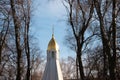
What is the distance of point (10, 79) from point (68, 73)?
107ft

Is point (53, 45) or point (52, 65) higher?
point (53, 45)

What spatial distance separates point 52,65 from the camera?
24.3 meters

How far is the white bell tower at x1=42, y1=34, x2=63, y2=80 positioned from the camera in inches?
934

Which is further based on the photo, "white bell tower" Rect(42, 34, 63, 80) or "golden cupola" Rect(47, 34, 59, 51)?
"golden cupola" Rect(47, 34, 59, 51)

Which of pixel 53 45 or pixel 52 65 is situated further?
pixel 53 45

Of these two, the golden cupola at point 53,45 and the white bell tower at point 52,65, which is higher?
the golden cupola at point 53,45

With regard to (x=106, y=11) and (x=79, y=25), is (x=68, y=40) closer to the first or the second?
(x=79, y=25)

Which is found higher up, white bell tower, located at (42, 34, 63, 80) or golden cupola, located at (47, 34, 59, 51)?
golden cupola, located at (47, 34, 59, 51)

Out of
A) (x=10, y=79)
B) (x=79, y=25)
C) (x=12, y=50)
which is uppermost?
(x=79, y=25)

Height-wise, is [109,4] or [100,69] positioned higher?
[109,4]

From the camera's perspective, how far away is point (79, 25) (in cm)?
2634

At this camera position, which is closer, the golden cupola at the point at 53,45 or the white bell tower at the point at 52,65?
the white bell tower at the point at 52,65

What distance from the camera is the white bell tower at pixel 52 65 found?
23.7 meters

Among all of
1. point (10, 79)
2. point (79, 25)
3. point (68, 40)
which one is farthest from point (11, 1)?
point (10, 79)
